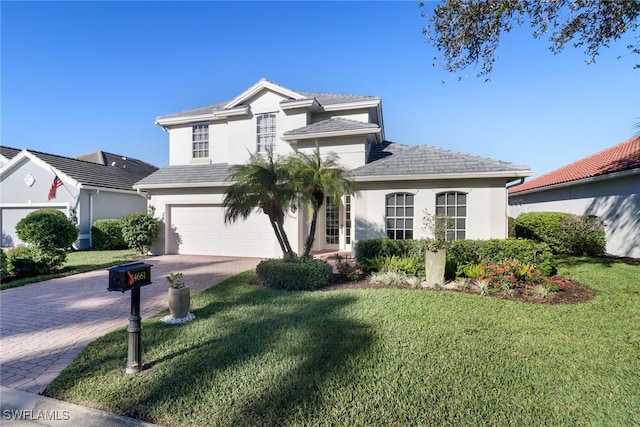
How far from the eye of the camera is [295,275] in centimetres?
752

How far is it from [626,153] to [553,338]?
14861mm

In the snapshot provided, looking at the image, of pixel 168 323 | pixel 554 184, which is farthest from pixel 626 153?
pixel 168 323

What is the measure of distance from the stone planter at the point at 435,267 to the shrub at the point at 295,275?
275cm

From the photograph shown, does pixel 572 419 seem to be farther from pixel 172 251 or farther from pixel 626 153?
pixel 626 153

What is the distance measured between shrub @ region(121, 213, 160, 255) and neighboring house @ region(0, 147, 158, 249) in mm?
5387

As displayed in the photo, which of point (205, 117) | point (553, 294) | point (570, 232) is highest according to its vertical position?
point (205, 117)

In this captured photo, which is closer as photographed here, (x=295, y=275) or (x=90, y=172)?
(x=295, y=275)

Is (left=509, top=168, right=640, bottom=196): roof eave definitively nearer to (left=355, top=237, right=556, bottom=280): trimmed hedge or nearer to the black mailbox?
(left=355, top=237, right=556, bottom=280): trimmed hedge

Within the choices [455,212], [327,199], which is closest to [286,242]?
[327,199]

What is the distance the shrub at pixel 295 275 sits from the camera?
24.6ft

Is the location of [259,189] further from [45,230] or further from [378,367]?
[45,230]

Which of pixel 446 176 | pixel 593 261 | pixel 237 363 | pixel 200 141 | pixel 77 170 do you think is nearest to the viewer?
pixel 237 363

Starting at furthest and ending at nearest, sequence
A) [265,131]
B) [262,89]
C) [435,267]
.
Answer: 1. [265,131]
2. [262,89]
3. [435,267]

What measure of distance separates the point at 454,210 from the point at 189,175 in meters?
12.0
